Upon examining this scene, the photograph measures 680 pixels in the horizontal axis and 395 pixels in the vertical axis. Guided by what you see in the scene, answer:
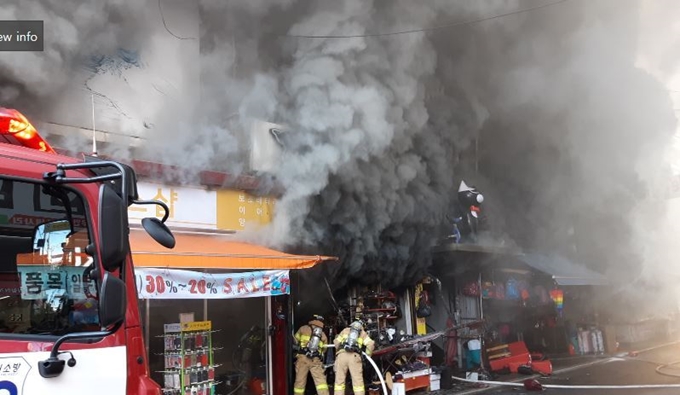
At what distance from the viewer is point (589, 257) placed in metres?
16.0

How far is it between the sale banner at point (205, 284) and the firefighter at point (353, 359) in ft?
4.36

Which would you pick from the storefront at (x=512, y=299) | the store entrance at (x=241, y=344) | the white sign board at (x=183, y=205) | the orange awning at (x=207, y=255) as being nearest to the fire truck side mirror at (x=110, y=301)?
the orange awning at (x=207, y=255)

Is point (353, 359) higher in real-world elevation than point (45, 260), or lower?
lower

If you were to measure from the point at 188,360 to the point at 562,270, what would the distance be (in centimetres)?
920

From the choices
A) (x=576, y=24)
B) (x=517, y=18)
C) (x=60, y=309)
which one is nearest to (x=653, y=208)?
(x=576, y=24)

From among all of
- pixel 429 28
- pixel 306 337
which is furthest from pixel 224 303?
pixel 429 28

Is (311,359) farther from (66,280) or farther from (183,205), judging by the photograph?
(66,280)

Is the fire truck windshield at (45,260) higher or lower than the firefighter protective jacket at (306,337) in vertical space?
higher

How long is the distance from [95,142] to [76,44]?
47.4 inches

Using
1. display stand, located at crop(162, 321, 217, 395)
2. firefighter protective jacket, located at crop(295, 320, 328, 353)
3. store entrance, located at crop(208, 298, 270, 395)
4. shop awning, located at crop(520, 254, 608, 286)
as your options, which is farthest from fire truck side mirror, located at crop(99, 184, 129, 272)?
shop awning, located at crop(520, 254, 608, 286)

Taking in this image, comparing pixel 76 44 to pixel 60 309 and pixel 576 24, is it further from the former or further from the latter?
pixel 576 24

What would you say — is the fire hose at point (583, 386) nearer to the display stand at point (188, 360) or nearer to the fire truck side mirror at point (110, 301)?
the display stand at point (188, 360)

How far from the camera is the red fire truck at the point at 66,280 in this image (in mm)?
2326

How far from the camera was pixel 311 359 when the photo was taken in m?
7.89
